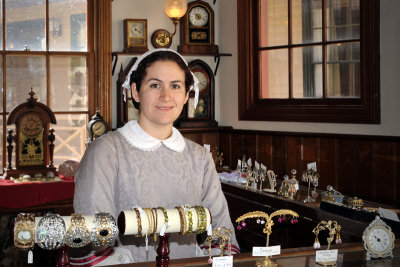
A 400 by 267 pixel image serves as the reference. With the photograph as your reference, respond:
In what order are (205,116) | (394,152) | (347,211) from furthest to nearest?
(205,116), (394,152), (347,211)

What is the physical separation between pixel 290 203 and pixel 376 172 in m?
1.21

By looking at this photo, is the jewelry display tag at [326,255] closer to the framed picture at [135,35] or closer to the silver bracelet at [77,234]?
the silver bracelet at [77,234]

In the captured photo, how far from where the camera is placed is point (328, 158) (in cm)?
542

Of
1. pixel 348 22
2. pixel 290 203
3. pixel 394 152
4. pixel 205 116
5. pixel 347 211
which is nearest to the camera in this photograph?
pixel 347 211

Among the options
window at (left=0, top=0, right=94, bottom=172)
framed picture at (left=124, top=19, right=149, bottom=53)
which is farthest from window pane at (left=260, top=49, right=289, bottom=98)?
window at (left=0, top=0, right=94, bottom=172)

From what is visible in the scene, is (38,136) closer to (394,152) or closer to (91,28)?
(91,28)

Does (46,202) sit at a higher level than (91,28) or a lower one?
lower

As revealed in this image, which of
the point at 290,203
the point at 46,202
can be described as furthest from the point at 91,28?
the point at 290,203

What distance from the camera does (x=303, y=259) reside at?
2.19m

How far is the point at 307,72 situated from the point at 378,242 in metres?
3.59

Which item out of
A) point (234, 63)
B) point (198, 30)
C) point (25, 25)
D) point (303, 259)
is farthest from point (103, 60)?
point (303, 259)

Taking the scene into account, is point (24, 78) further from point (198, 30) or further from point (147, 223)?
point (147, 223)

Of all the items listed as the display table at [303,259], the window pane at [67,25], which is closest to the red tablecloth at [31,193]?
the window pane at [67,25]

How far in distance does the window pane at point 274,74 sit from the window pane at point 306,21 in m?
0.26
